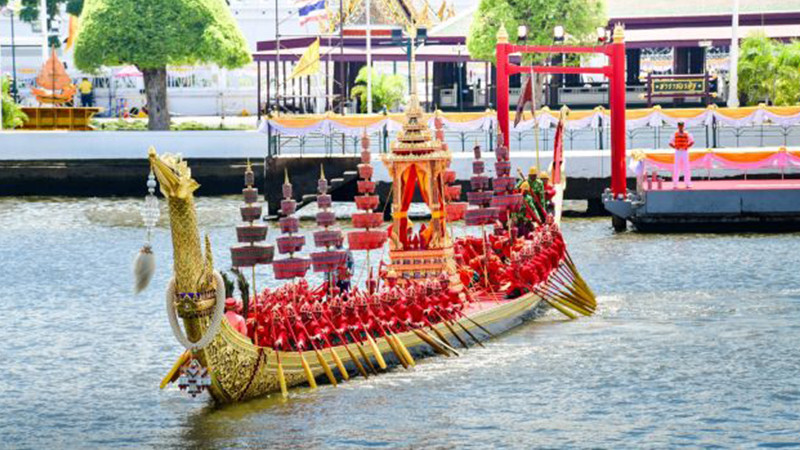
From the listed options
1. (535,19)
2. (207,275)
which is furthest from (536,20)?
(207,275)

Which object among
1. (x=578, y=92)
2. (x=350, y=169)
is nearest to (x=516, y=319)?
(x=350, y=169)

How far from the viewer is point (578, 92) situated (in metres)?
78.6

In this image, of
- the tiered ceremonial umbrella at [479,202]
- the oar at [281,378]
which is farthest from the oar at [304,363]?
the tiered ceremonial umbrella at [479,202]

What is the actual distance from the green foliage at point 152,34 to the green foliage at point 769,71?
873 inches

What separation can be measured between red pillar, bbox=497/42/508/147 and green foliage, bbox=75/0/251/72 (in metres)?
22.3

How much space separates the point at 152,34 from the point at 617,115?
88.6ft

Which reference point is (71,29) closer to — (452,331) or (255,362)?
(452,331)

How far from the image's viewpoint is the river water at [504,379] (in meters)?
27.4

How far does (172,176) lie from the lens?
26.1 metres

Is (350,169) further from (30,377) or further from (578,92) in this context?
(30,377)

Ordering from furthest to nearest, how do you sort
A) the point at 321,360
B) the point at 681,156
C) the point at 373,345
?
the point at 681,156 → the point at 373,345 → the point at 321,360

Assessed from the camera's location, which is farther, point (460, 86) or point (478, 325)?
point (460, 86)

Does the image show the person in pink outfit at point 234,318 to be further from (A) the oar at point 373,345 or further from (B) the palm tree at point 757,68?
(B) the palm tree at point 757,68

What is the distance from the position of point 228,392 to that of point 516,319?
972 cm
